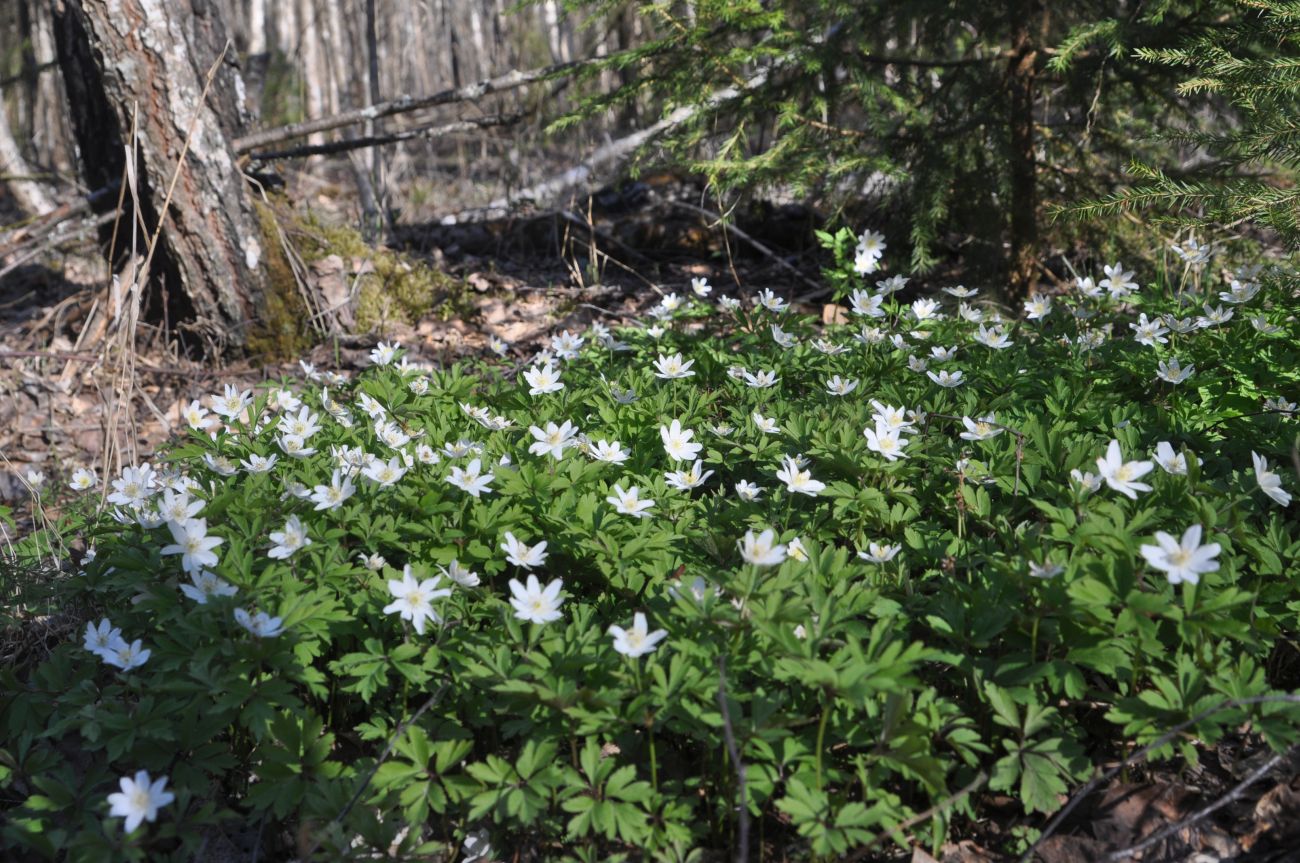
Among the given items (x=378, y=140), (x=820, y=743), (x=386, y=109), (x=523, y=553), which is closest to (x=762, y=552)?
(x=820, y=743)

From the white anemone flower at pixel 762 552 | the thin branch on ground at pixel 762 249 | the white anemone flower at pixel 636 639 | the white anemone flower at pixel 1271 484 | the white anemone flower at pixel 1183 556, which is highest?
the white anemone flower at pixel 1183 556

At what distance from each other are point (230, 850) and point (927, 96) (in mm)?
4361

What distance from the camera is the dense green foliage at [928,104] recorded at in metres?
4.27

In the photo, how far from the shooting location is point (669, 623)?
2.13 m

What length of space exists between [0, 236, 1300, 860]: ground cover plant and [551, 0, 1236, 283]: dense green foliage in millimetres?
1580

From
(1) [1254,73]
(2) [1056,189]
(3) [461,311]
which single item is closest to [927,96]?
(2) [1056,189]

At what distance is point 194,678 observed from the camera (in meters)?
2.06

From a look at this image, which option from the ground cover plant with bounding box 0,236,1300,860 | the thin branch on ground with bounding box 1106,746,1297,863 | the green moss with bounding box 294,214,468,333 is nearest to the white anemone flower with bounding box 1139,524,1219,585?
the ground cover plant with bounding box 0,236,1300,860

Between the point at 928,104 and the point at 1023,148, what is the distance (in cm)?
51

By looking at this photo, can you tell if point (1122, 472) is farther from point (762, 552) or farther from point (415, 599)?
point (415, 599)

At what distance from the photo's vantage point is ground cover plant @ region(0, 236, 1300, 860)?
6.27ft

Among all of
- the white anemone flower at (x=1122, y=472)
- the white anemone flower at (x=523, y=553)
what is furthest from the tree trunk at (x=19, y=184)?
the white anemone flower at (x=1122, y=472)

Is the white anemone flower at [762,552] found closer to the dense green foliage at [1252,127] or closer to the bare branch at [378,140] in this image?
the dense green foliage at [1252,127]

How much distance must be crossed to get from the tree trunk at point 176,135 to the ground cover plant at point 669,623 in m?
2.07
